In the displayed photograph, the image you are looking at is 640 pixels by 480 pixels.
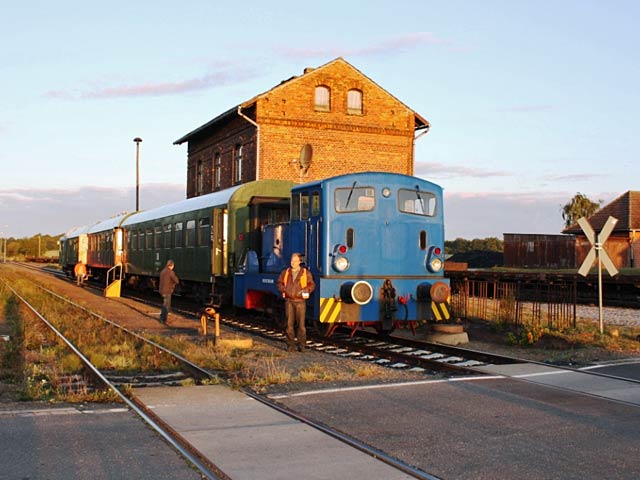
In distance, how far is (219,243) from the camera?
60.3ft

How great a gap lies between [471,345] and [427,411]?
6913 mm

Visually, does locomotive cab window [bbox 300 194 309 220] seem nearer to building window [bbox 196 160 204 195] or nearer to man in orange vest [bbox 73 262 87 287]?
building window [bbox 196 160 204 195]

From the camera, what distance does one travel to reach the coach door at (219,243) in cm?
1809

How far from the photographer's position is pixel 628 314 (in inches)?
835

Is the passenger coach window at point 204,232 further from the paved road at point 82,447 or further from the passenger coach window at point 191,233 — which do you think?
the paved road at point 82,447

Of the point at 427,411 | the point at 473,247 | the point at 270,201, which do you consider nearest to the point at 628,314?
the point at 270,201

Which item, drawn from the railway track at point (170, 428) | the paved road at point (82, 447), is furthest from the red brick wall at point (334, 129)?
the paved road at point (82, 447)

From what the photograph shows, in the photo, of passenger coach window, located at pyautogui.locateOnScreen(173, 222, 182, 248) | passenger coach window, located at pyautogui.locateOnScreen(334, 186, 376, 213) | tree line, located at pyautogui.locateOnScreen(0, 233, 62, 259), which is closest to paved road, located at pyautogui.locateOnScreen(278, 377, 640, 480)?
passenger coach window, located at pyautogui.locateOnScreen(334, 186, 376, 213)

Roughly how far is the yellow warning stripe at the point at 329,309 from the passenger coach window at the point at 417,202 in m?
2.31

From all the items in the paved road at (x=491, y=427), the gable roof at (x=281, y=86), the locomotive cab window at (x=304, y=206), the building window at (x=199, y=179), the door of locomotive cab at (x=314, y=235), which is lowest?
the paved road at (x=491, y=427)

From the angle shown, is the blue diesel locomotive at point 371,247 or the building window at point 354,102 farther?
the building window at point 354,102

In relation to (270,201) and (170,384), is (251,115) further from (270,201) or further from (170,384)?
(170,384)

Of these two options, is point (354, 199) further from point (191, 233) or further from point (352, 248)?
point (191, 233)

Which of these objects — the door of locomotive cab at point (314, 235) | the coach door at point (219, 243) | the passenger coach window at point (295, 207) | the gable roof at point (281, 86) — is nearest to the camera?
the door of locomotive cab at point (314, 235)
